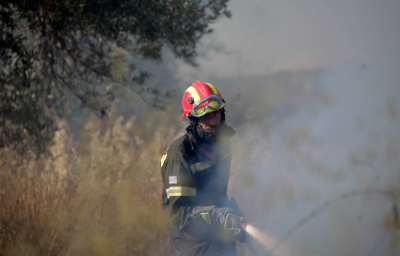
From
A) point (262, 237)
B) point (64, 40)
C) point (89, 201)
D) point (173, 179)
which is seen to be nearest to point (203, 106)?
point (173, 179)

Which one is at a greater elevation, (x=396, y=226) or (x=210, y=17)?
(x=210, y=17)

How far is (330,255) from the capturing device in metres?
3.01

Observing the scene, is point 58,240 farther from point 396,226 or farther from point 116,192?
point 396,226

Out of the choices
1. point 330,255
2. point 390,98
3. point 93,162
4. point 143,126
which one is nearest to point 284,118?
point 390,98

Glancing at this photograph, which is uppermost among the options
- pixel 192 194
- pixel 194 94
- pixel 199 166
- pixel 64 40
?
pixel 64 40

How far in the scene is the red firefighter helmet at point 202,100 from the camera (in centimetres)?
221

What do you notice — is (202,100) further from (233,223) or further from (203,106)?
(233,223)

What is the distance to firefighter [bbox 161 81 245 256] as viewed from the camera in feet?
6.19

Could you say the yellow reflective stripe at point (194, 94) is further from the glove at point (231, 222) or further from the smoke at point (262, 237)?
the smoke at point (262, 237)

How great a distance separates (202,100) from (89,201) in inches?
86.0

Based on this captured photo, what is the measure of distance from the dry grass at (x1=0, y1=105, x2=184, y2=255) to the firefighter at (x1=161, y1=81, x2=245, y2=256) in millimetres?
1700

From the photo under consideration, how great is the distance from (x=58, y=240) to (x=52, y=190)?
0.55m

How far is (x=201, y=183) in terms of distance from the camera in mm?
2076

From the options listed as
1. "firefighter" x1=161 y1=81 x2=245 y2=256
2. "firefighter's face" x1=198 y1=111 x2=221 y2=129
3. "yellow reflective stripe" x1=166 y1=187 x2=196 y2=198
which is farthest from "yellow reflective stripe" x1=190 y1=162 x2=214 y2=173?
"firefighter's face" x1=198 y1=111 x2=221 y2=129
